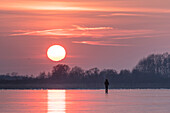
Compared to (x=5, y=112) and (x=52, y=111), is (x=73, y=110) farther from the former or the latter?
(x=5, y=112)

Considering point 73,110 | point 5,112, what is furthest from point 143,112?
Answer: point 5,112

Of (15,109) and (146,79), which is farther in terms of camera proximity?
(146,79)

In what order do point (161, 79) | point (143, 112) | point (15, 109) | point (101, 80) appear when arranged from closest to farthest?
point (143, 112) < point (15, 109) < point (161, 79) < point (101, 80)

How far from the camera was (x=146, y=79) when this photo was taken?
12525 centimetres

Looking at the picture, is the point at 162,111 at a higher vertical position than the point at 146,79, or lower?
lower

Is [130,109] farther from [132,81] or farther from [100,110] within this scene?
[132,81]

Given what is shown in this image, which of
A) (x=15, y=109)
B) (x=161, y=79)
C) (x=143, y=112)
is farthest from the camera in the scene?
(x=161, y=79)

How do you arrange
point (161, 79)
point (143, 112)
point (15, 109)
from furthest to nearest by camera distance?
1. point (161, 79)
2. point (15, 109)
3. point (143, 112)

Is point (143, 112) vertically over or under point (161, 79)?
under

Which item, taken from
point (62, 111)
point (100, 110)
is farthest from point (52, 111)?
point (100, 110)

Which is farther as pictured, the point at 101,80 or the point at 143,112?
the point at 101,80

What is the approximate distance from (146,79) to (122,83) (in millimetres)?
5590

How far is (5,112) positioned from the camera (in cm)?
2572

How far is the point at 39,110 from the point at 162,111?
17.9ft
